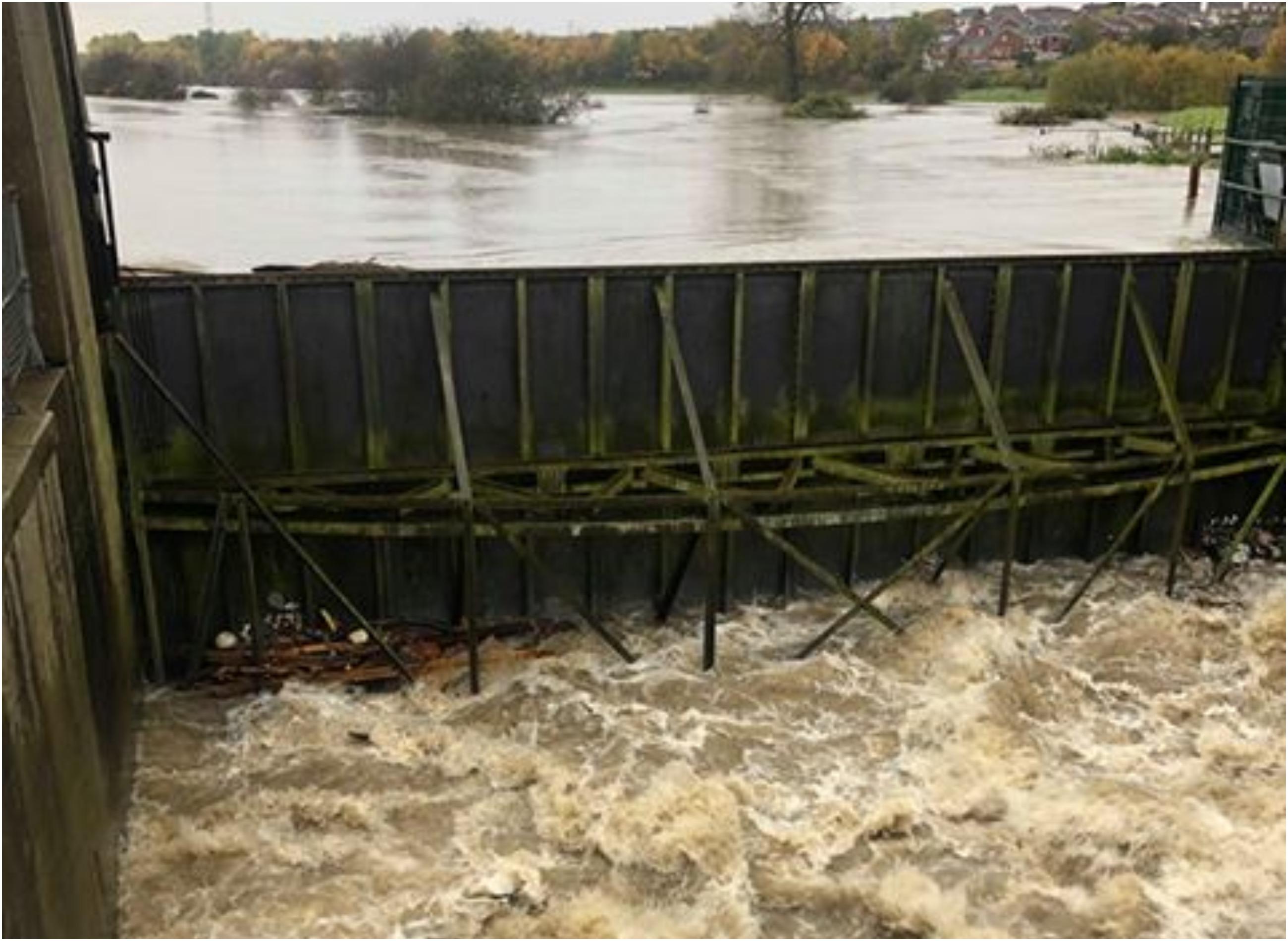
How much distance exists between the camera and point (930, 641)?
1240cm

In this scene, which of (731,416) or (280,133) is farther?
(280,133)

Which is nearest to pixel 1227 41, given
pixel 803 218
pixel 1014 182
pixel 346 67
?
pixel 1014 182

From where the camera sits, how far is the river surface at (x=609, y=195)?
81.3 feet

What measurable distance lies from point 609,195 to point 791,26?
4482 cm

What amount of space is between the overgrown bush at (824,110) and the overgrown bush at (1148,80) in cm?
1083

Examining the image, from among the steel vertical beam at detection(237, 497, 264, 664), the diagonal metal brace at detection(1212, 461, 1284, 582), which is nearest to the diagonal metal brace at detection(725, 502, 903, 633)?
the diagonal metal brace at detection(1212, 461, 1284, 582)

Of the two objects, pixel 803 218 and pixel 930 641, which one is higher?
pixel 803 218

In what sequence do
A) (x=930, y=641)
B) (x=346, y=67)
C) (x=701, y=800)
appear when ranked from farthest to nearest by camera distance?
(x=346, y=67) < (x=930, y=641) < (x=701, y=800)

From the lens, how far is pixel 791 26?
72.4 metres

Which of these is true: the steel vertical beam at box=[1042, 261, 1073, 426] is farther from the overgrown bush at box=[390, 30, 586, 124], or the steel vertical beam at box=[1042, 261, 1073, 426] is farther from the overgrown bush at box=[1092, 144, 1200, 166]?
the overgrown bush at box=[390, 30, 586, 124]

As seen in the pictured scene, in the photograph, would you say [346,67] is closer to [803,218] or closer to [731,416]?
[803,218]

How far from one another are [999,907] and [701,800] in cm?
241

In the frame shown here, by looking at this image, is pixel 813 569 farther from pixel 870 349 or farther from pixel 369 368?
pixel 369 368

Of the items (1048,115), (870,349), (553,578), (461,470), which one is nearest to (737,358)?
(870,349)
